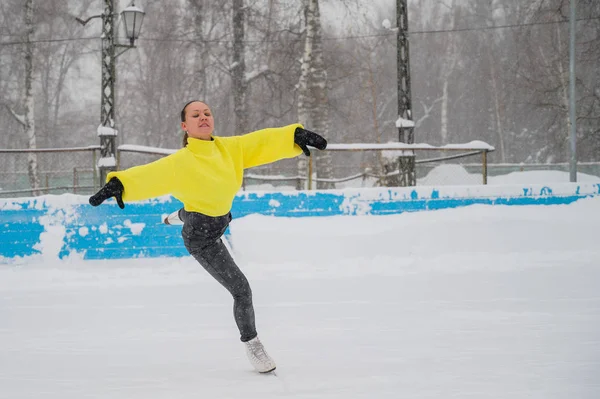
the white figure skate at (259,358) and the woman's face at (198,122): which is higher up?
the woman's face at (198,122)

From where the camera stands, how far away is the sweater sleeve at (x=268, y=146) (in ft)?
12.9

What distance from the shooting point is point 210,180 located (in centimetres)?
363

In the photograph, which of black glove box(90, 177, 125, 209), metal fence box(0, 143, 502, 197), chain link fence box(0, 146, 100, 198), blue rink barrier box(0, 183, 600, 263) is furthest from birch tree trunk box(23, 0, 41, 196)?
black glove box(90, 177, 125, 209)

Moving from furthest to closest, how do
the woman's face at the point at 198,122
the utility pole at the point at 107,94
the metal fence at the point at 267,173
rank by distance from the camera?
the metal fence at the point at 267,173, the utility pole at the point at 107,94, the woman's face at the point at 198,122

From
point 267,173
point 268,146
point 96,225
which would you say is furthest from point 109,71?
point 267,173

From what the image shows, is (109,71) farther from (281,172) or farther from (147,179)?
(281,172)

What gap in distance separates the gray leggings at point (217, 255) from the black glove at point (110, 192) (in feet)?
1.57

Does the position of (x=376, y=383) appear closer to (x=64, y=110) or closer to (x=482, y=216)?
(x=482, y=216)

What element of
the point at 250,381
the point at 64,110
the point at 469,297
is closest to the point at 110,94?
the point at 469,297

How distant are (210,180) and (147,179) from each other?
35 centimetres

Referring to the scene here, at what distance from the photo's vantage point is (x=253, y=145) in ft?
13.0

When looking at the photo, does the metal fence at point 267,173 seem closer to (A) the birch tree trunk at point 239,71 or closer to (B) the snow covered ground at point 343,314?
(A) the birch tree trunk at point 239,71

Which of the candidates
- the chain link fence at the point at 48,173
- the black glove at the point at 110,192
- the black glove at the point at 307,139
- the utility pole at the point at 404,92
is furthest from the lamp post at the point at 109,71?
the black glove at the point at 110,192

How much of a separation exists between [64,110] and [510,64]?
2599cm
